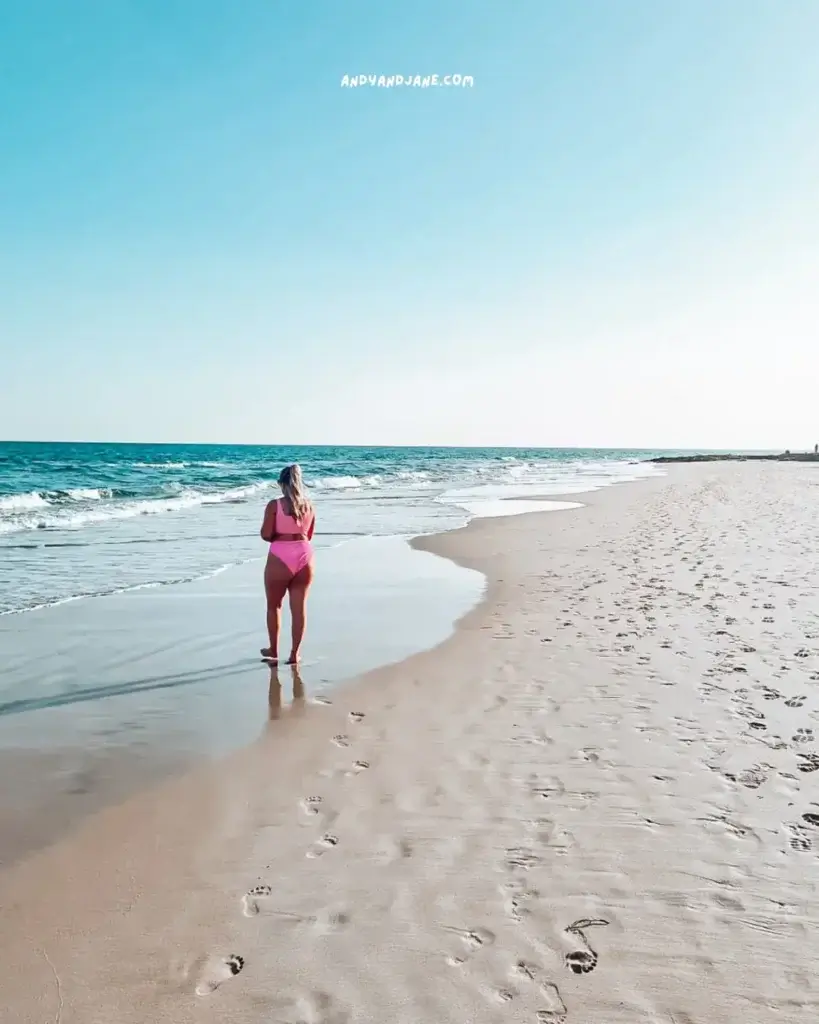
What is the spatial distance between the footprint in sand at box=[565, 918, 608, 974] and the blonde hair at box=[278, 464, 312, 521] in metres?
4.73

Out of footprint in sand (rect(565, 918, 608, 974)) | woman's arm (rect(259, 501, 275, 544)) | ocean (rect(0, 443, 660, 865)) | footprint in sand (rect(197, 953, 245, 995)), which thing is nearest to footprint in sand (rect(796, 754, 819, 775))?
footprint in sand (rect(565, 918, 608, 974))

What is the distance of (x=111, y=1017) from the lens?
2539mm

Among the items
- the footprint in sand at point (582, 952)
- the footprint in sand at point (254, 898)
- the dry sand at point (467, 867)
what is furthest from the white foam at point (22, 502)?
the footprint in sand at point (582, 952)

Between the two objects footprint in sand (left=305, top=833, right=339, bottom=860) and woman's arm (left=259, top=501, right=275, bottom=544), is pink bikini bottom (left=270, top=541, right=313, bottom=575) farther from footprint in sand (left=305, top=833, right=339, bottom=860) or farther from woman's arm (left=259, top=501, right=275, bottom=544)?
footprint in sand (left=305, top=833, right=339, bottom=860)

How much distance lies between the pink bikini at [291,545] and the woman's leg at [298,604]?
0.08 m

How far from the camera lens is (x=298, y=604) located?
7043mm

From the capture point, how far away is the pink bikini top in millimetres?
6965

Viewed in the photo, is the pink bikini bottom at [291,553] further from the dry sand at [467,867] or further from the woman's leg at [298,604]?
the dry sand at [467,867]

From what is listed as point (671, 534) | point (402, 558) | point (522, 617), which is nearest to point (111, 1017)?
point (522, 617)

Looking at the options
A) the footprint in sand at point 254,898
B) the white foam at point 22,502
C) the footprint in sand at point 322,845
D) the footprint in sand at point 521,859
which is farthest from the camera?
the white foam at point 22,502

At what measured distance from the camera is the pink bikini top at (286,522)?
6.96 m

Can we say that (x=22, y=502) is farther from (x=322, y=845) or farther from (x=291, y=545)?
(x=322, y=845)

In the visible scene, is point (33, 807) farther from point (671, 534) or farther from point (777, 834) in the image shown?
point (671, 534)

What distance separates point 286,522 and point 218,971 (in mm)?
4642
